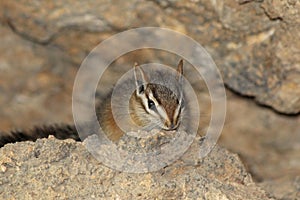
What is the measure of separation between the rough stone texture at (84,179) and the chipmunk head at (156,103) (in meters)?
0.50

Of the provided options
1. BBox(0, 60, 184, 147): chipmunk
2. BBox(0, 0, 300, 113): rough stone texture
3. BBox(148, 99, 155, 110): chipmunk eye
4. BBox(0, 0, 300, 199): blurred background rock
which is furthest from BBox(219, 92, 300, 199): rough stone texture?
BBox(148, 99, 155, 110): chipmunk eye

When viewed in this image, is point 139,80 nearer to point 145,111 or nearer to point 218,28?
point 145,111

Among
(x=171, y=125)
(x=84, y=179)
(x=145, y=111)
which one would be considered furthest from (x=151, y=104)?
(x=84, y=179)

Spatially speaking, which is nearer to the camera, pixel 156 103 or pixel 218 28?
pixel 156 103

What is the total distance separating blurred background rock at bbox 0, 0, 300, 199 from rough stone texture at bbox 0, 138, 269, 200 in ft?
4.73

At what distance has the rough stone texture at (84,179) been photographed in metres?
3.00

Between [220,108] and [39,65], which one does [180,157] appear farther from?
[39,65]

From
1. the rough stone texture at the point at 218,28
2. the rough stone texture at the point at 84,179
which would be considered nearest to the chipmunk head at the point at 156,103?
the rough stone texture at the point at 84,179

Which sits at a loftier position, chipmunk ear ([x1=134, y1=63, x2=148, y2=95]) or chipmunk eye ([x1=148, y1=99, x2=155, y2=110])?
chipmunk ear ([x1=134, y1=63, x2=148, y2=95])

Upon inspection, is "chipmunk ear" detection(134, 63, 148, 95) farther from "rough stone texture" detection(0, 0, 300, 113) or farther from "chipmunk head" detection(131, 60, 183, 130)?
"rough stone texture" detection(0, 0, 300, 113)

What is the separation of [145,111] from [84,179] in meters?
0.99

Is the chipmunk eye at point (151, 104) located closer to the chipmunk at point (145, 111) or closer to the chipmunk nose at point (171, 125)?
the chipmunk at point (145, 111)

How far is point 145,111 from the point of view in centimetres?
396

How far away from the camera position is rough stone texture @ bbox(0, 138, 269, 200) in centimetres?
300
